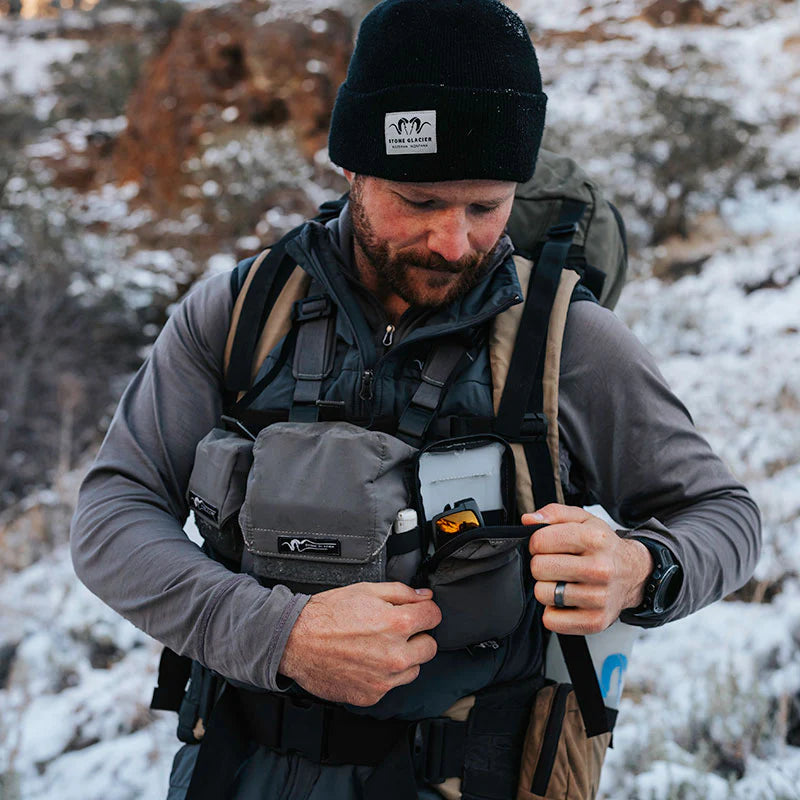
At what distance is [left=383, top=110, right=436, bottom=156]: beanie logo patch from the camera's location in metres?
1.47

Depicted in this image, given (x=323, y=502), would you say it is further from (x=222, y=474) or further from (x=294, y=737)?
(x=294, y=737)

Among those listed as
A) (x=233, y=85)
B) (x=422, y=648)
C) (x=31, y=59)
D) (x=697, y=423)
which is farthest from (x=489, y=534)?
(x=31, y=59)

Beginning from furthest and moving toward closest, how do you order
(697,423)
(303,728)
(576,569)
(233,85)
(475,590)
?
1. (233,85)
2. (697,423)
3. (303,728)
4. (475,590)
5. (576,569)

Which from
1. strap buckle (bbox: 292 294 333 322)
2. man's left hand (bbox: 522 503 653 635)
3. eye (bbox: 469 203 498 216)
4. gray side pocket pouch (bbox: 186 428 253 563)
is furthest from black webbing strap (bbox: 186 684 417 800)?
eye (bbox: 469 203 498 216)

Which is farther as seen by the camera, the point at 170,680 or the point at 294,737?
the point at 170,680

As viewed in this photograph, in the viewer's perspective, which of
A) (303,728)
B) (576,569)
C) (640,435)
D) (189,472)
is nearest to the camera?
(576,569)

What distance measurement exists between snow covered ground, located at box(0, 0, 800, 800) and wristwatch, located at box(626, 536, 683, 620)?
1.22m

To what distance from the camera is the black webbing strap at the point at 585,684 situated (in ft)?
4.83

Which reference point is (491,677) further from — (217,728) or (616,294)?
(616,294)

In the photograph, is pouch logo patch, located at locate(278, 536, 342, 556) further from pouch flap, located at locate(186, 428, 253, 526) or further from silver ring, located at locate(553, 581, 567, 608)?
silver ring, located at locate(553, 581, 567, 608)

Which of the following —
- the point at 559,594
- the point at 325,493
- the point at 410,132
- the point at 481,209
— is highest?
the point at 410,132

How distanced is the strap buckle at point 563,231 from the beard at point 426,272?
19cm

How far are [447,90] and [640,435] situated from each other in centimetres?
74

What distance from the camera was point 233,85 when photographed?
10812mm
